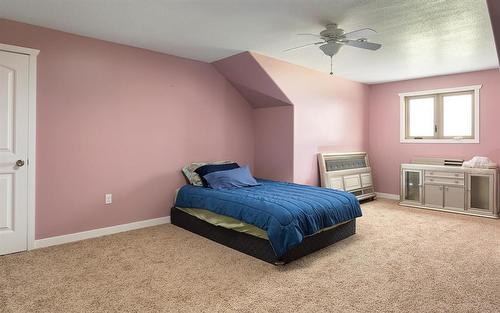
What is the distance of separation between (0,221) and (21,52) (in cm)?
173

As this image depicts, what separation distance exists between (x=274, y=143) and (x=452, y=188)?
295 centimetres

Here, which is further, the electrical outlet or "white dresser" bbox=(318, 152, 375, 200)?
"white dresser" bbox=(318, 152, 375, 200)

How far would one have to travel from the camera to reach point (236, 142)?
17.2ft

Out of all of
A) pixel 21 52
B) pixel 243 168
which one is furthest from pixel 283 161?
pixel 21 52

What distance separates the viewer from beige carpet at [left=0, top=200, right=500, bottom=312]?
7.17 ft

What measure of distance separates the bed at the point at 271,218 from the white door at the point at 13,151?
68.3 inches

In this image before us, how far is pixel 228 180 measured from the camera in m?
4.16

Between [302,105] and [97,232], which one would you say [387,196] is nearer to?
[302,105]

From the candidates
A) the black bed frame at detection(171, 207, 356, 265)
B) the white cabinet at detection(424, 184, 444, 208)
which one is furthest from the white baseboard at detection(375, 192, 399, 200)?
the black bed frame at detection(171, 207, 356, 265)

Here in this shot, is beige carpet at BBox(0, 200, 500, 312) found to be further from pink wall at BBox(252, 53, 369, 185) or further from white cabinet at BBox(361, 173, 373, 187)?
white cabinet at BBox(361, 173, 373, 187)

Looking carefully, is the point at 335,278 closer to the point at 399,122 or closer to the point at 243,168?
the point at 243,168

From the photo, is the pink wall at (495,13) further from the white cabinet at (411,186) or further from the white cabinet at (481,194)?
the white cabinet at (411,186)

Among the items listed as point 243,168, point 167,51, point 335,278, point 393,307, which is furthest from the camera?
point 243,168

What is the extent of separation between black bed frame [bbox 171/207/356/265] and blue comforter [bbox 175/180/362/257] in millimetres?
132
